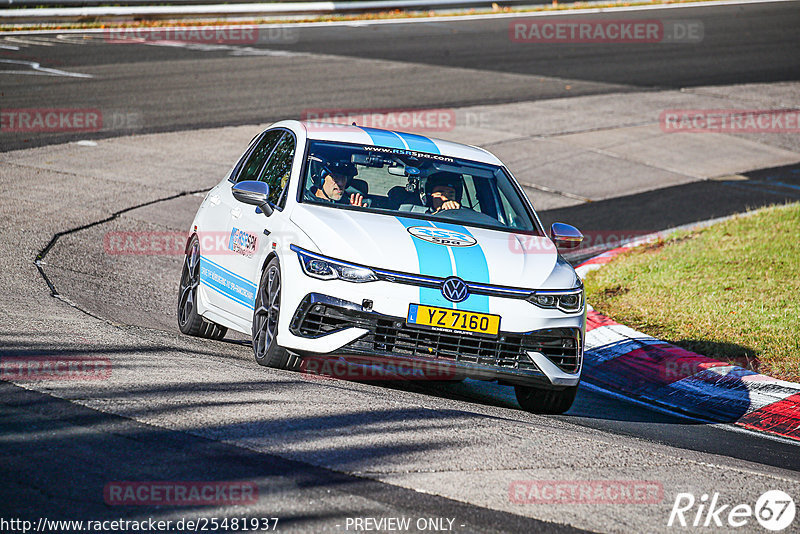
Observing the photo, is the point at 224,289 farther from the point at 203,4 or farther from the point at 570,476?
the point at 203,4

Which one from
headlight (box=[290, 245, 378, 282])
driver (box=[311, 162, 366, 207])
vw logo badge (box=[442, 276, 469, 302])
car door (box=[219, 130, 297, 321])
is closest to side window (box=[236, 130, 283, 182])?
car door (box=[219, 130, 297, 321])

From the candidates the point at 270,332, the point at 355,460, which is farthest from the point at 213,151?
the point at 355,460

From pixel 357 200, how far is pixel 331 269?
3.58 ft

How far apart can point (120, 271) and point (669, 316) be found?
5165 millimetres

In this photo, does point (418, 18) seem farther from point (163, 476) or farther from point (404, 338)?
point (163, 476)

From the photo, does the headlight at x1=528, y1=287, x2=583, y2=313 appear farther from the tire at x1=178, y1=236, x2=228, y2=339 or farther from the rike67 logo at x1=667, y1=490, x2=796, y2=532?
the tire at x1=178, y1=236, x2=228, y2=339

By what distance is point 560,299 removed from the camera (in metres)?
7.02

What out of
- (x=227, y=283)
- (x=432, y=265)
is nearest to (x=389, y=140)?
(x=227, y=283)

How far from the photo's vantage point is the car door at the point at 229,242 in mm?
7812

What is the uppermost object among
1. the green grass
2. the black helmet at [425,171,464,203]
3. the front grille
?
the black helmet at [425,171,464,203]

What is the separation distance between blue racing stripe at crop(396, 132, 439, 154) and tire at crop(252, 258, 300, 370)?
68.0 inches

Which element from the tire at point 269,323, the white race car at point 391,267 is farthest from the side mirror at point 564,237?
the tire at point 269,323

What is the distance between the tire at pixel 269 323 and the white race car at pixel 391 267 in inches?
0.5

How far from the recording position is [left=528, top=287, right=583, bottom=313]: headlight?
6.92m
